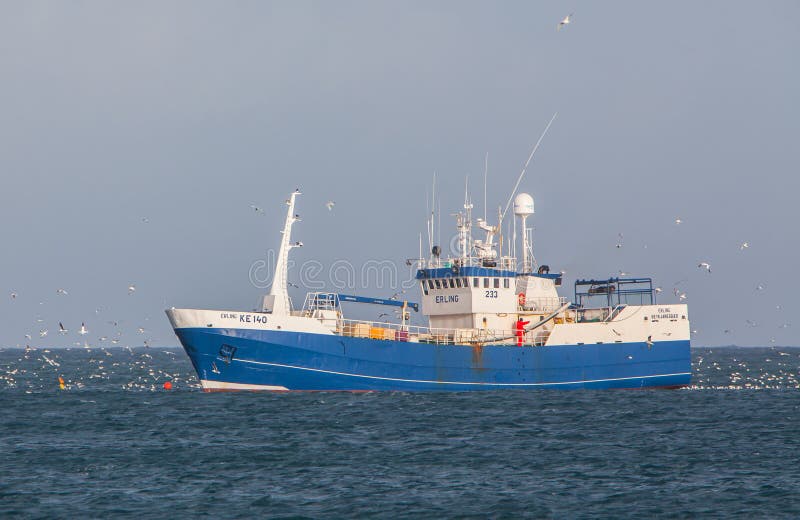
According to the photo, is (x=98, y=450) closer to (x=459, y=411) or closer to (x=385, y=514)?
(x=385, y=514)

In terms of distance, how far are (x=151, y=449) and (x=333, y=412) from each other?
32.3ft

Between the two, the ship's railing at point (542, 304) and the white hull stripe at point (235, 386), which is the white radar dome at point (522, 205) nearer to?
the ship's railing at point (542, 304)

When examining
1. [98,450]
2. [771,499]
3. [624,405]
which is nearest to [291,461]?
[98,450]

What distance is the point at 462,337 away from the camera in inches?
2000

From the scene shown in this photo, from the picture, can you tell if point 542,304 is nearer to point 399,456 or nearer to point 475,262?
point 475,262

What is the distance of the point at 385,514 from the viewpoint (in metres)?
23.2

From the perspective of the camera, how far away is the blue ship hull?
44.1 metres

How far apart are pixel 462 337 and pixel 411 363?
4758 mm

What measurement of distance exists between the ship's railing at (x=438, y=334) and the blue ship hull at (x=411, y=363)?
1094mm

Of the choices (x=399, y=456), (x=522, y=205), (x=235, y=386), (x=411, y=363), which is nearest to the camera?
(x=399, y=456)

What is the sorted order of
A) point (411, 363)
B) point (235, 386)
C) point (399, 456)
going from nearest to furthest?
point (399, 456) → point (235, 386) → point (411, 363)

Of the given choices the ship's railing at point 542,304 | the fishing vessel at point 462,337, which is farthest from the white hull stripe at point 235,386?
the ship's railing at point 542,304

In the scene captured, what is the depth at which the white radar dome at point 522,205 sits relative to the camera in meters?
57.1

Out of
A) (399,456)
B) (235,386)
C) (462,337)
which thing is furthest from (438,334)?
(399,456)
